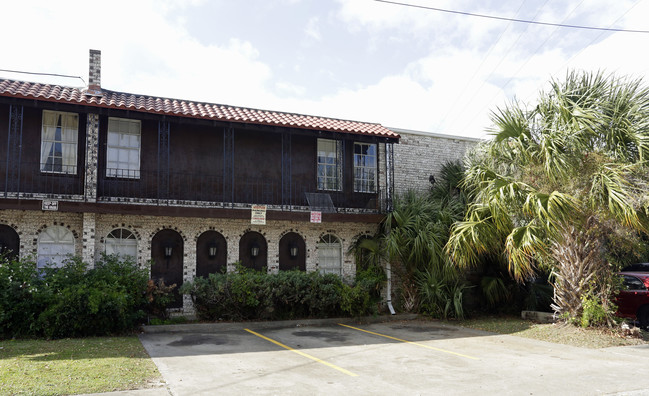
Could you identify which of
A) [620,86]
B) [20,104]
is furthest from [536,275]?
[20,104]

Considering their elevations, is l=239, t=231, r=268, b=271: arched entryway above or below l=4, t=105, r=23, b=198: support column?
below

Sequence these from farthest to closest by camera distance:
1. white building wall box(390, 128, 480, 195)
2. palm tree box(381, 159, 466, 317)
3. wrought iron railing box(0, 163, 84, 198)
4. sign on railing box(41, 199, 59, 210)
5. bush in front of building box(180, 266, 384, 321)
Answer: white building wall box(390, 128, 480, 195) < palm tree box(381, 159, 466, 317) < bush in front of building box(180, 266, 384, 321) < wrought iron railing box(0, 163, 84, 198) < sign on railing box(41, 199, 59, 210)

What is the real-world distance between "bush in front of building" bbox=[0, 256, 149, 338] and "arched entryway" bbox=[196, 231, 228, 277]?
2721 mm

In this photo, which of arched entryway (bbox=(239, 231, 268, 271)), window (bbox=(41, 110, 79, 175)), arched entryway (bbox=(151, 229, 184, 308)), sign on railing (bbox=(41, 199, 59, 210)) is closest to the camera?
sign on railing (bbox=(41, 199, 59, 210))

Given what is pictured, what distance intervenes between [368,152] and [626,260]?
8748 millimetres

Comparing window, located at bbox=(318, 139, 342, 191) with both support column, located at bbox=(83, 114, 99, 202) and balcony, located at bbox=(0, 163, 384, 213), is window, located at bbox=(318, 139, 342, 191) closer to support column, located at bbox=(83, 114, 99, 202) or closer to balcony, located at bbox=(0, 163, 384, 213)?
balcony, located at bbox=(0, 163, 384, 213)

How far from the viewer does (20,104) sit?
506 inches

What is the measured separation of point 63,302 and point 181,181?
17.0 ft

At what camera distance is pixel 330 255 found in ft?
55.5

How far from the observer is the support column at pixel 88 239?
13.5m

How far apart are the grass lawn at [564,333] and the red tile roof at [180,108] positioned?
274 inches

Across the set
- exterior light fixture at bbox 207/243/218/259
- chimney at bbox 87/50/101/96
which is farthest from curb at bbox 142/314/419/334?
chimney at bbox 87/50/101/96

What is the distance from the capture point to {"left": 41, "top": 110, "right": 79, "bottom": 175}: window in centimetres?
1398

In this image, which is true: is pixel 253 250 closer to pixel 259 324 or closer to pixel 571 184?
pixel 259 324
